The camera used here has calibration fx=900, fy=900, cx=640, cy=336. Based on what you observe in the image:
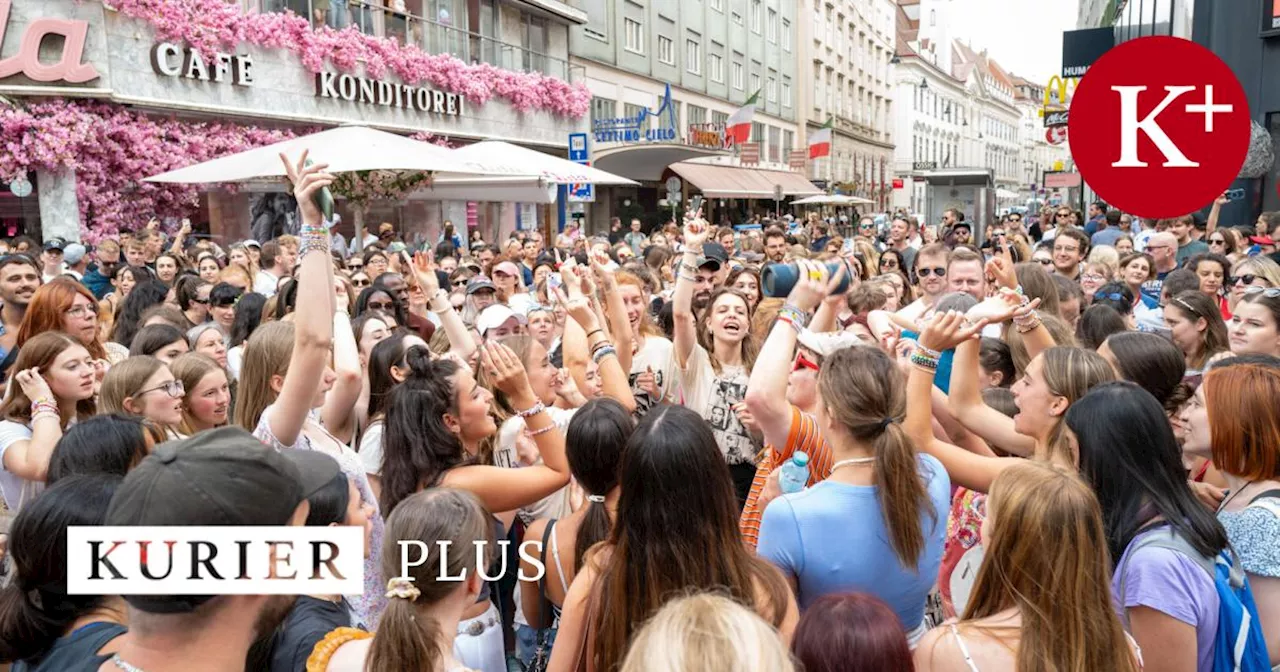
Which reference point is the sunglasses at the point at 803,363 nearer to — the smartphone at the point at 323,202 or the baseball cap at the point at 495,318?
the smartphone at the point at 323,202

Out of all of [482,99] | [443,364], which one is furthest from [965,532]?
[482,99]

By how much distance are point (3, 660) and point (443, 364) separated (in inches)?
62.0

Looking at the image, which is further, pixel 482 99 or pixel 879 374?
pixel 482 99

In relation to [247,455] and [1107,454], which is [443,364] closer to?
[247,455]

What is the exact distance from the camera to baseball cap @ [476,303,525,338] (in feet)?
19.4

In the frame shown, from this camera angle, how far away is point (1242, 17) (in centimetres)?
1353

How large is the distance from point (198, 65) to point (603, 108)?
15.8 metres

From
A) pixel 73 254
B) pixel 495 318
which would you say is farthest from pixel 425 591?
pixel 73 254

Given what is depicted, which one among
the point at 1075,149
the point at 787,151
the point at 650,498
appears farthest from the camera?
the point at 787,151

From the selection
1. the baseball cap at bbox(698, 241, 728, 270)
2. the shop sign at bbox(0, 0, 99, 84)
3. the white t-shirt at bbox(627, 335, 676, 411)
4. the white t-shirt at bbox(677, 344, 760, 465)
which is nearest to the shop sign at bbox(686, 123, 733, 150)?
the shop sign at bbox(0, 0, 99, 84)

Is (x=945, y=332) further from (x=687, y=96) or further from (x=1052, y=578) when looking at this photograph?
(x=687, y=96)

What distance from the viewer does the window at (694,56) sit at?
3578cm

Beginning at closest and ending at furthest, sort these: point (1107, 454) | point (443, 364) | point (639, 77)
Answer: point (1107, 454), point (443, 364), point (639, 77)

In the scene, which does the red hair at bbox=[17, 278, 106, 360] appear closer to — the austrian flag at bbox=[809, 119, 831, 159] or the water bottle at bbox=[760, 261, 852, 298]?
the water bottle at bbox=[760, 261, 852, 298]
